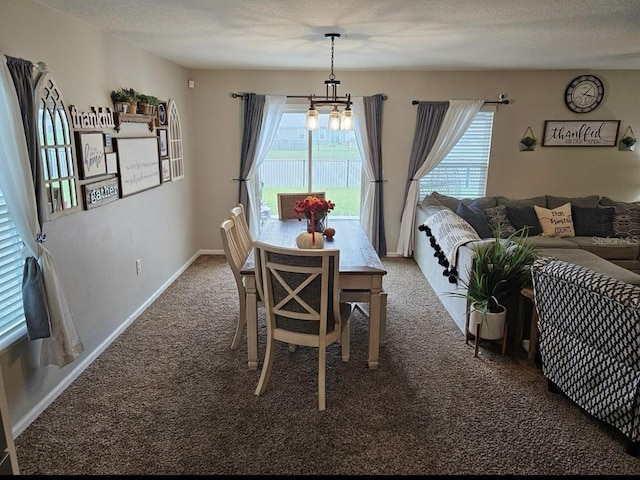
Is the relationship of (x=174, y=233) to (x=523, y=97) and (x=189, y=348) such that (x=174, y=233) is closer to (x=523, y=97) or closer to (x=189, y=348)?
(x=189, y=348)

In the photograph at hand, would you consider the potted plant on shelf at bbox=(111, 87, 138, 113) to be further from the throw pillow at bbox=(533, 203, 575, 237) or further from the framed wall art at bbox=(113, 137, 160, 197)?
the throw pillow at bbox=(533, 203, 575, 237)

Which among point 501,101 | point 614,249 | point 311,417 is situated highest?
point 501,101

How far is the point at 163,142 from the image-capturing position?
4.39 meters

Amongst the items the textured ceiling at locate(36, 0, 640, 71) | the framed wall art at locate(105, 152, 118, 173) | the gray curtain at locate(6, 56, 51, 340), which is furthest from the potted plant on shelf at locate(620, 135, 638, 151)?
the gray curtain at locate(6, 56, 51, 340)

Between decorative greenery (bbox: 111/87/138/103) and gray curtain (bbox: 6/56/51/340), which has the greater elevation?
decorative greenery (bbox: 111/87/138/103)

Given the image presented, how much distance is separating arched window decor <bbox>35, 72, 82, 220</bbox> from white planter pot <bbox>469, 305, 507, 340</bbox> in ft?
9.44

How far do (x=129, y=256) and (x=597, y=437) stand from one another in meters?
3.52

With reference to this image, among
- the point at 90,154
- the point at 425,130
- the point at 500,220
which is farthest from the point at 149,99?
the point at 500,220

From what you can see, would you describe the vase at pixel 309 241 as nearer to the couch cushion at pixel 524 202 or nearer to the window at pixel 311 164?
the window at pixel 311 164

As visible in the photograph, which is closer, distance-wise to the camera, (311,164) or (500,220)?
(500,220)

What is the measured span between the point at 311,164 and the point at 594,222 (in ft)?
11.0

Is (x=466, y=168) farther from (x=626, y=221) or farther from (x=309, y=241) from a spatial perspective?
(x=309, y=241)

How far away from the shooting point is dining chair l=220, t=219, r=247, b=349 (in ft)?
10.1

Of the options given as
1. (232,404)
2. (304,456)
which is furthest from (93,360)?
(304,456)
